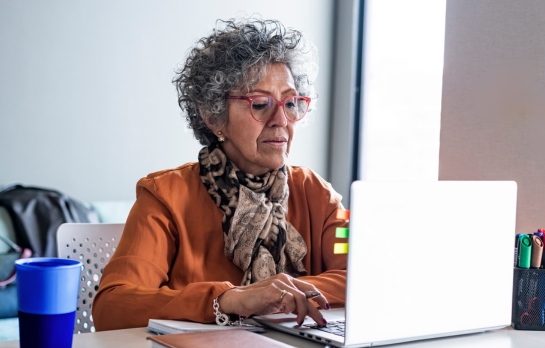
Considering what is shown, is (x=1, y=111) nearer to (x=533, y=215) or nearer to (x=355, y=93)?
(x=355, y=93)

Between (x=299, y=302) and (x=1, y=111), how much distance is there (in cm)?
225

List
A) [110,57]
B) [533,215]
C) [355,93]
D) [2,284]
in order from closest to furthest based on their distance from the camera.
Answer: [533,215] < [2,284] < [110,57] < [355,93]

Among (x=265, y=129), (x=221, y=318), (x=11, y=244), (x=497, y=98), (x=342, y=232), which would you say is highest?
(x=497, y=98)

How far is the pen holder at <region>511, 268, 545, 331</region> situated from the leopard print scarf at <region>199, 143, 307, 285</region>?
1.83ft

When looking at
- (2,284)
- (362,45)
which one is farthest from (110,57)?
(362,45)

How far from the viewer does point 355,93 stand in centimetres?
400

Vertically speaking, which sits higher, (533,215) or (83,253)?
(533,215)

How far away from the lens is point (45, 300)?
915mm

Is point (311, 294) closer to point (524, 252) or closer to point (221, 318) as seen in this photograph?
point (221, 318)

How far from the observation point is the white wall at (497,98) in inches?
74.2

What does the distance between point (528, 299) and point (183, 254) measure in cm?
79

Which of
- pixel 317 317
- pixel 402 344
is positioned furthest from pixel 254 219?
pixel 402 344

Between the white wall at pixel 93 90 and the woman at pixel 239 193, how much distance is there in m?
1.44

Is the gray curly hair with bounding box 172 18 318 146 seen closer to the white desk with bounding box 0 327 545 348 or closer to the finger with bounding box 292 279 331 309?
the finger with bounding box 292 279 331 309
